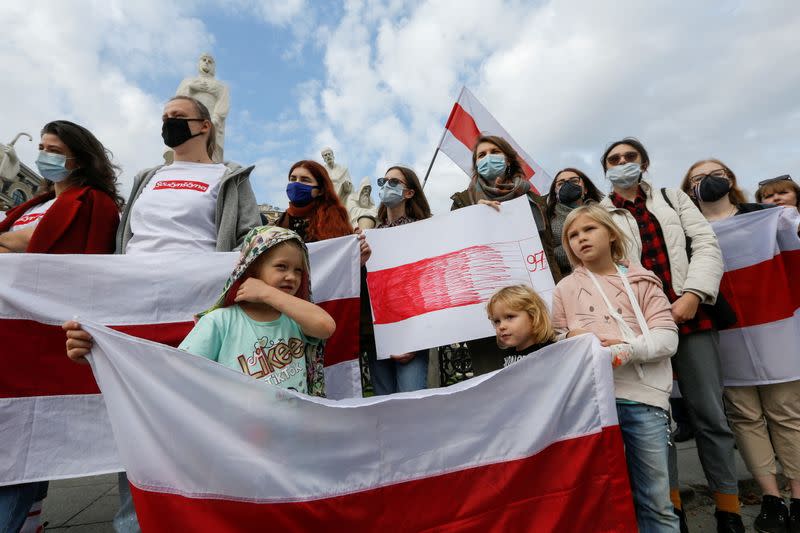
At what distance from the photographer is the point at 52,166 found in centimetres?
238

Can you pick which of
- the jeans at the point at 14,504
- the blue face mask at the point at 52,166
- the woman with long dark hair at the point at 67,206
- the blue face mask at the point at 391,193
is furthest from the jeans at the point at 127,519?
the blue face mask at the point at 391,193

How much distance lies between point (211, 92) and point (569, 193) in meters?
13.9

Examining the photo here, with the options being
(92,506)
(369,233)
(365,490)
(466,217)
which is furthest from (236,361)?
(92,506)

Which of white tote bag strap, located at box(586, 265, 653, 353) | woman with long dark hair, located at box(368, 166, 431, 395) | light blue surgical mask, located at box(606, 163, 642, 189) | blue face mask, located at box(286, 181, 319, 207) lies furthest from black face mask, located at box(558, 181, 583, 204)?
blue face mask, located at box(286, 181, 319, 207)

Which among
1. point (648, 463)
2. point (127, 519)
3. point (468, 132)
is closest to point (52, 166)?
point (127, 519)

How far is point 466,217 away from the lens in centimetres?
296

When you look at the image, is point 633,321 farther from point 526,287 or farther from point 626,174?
point 626,174

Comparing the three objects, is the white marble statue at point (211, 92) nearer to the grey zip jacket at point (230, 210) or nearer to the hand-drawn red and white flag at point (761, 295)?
the grey zip jacket at point (230, 210)

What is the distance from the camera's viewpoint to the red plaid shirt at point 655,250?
2.33 metres

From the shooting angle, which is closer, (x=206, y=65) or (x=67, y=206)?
(x=67, y=206)

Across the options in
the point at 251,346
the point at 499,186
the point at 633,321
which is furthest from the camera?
the point at 499,186

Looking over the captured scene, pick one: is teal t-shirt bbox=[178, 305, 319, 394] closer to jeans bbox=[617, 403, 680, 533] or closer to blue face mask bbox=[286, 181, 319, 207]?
blue face mask bbox=[286, 181, 319, 207]

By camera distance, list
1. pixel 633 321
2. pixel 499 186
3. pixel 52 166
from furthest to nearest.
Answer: pixel 499 186 → pixel 52 166 → pixel 633 321

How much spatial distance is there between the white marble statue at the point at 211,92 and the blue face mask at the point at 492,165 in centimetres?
1219
